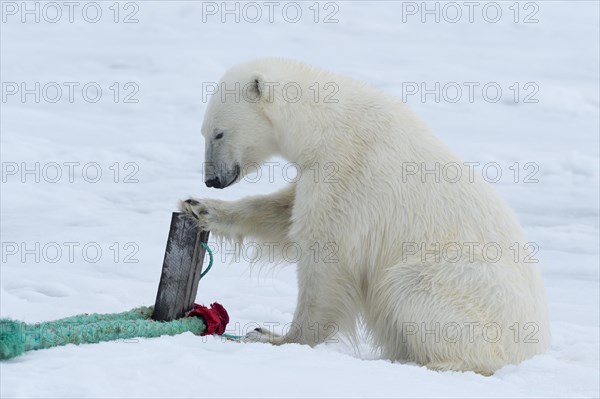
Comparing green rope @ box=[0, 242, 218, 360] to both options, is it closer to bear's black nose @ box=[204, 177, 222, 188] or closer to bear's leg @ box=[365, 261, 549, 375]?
bear's black nose @ box=[204, 177, 222, 188]

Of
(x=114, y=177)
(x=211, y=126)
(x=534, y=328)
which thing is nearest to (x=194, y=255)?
(x=211, y=126)

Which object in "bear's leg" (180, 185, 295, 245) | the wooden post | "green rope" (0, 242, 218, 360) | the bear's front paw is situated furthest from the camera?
"bear's leg" (180, 185, 295, 245)

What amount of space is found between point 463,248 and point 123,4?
14.4 m

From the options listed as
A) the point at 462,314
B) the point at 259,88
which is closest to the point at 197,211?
the point at 259,88

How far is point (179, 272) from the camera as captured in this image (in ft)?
13.0

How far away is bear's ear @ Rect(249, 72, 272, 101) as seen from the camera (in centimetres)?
411

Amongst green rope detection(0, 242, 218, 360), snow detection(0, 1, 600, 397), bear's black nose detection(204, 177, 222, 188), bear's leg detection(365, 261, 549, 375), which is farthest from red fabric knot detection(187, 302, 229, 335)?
bear's leg detection(365, 261, 549, 375)

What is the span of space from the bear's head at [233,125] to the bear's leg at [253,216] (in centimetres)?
12

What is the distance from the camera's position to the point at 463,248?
3824 millimetres

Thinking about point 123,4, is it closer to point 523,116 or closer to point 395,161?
point 523,116

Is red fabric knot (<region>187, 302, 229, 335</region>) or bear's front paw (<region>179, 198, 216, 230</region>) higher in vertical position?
bear's front paw (<region>179, 198, 216, 230</region>)

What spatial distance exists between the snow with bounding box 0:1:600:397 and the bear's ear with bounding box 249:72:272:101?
1.13 metres

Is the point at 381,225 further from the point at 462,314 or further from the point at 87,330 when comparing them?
the point at 87,330

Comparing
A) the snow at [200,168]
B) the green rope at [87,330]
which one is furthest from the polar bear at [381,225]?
the green rope at [87,330]
